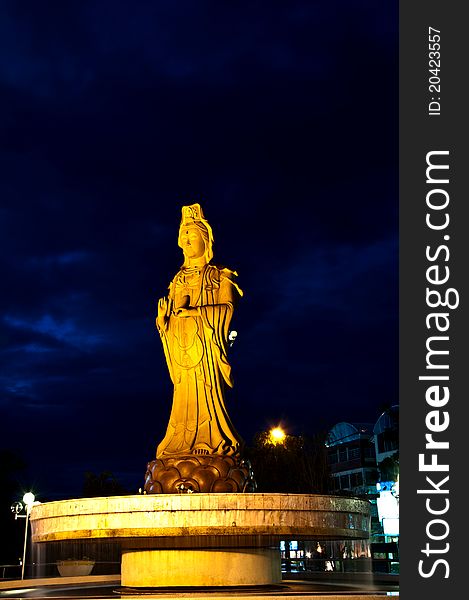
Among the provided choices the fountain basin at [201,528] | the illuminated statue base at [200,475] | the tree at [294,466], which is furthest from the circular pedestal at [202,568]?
the tree at [294,466]

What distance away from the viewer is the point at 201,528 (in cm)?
1473

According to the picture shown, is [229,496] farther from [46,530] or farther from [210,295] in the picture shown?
[210,295]

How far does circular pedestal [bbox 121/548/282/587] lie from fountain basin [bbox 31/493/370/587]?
0.02 meters

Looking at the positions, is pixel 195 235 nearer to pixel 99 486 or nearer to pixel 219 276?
pixel 219 276

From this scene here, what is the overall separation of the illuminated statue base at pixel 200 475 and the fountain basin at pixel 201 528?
1278mm

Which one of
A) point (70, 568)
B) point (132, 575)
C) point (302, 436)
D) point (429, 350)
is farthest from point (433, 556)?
point (302, 436)

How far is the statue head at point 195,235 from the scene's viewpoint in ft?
67.5

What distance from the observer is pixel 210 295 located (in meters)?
19.9

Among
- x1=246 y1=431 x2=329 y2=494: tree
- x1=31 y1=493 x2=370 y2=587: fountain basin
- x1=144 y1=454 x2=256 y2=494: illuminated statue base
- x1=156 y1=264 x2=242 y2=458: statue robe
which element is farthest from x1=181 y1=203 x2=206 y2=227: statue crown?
x1=246 y1=431 x2=329 y2=494: tree

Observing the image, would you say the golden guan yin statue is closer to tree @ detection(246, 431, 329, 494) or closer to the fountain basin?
the fountain basin

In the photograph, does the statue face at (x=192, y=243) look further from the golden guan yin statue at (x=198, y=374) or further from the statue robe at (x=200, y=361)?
the statue robe at (x=200, y=361)

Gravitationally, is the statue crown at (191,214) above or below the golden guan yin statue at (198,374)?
above

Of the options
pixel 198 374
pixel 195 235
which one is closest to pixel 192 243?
pixel 195 235

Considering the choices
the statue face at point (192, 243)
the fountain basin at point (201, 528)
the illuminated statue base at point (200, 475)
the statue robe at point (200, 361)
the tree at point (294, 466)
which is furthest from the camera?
the tree at point (294, 466)
